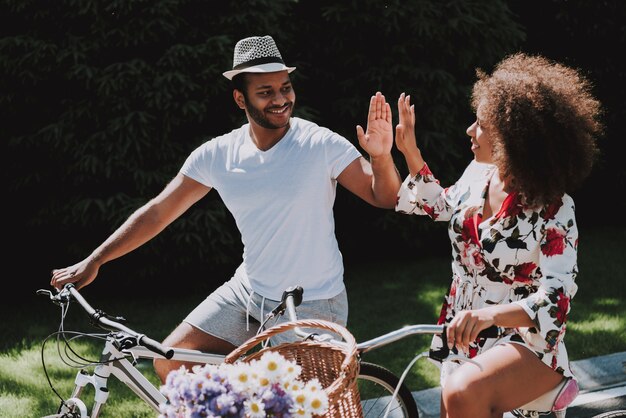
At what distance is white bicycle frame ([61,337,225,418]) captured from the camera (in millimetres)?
2820

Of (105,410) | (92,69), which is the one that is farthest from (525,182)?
(92,69)

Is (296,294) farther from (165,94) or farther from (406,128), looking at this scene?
(165,94)

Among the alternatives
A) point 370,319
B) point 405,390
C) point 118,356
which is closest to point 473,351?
point 405,390

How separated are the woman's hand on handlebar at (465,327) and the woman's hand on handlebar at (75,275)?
5.03ft

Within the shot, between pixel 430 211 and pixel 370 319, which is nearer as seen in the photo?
pixel 430 211

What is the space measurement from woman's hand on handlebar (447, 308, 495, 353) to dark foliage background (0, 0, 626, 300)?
4468mm

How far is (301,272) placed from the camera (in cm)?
322

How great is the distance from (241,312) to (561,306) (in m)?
1.37

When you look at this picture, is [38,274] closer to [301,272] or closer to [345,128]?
[345,128]

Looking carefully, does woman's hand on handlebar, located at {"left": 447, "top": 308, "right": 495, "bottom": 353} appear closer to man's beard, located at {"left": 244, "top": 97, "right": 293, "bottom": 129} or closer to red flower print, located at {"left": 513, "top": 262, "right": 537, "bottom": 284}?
red flower print, located at {"left": 513, "top": 262, "right": 537, "bottom": 284}

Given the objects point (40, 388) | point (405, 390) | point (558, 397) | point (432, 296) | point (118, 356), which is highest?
point (118, 356)

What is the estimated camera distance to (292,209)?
3.23m

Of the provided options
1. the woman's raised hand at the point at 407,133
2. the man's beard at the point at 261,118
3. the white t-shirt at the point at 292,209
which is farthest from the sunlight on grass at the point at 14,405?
the woman's raised hand at the point at 407,133

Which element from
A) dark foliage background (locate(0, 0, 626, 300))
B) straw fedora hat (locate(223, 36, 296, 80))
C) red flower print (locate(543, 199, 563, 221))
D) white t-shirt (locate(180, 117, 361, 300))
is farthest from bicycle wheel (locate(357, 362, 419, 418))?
dark foliage background (locate(0, 0, 626, 300))
